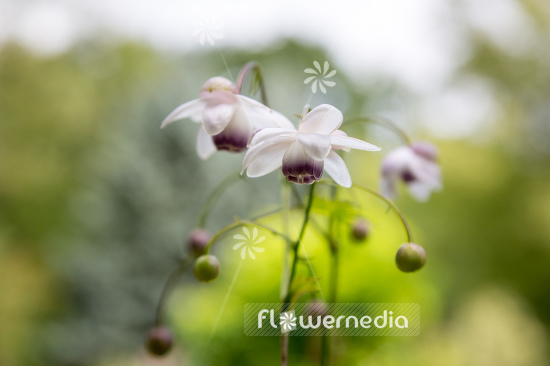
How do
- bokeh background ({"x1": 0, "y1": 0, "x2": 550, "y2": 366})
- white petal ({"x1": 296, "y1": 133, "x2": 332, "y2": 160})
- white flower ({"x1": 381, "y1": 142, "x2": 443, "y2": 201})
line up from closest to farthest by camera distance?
white petal ({"x1": 296, "y1": 133, "x2": 332, "y2": 160}) < white flower ({"x1": 381, "y1": 142, "x2": 443, "y2": 201}) < bokeh background ({"x1": 0, "y1": 0, "x2": 550, "y2": 366})

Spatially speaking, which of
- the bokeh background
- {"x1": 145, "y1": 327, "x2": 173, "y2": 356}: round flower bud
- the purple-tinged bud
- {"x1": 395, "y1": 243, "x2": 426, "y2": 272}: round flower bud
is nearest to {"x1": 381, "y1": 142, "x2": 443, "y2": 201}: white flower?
the purple-tinged bud

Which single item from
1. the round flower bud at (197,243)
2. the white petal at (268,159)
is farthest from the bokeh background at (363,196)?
the white petal at (268,159)

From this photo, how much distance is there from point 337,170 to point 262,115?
75mm

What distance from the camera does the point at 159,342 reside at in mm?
434

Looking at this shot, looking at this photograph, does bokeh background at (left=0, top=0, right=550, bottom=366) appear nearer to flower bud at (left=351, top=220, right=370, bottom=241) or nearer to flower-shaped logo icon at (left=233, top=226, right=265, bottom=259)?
flower bud at (left=351, top=220, right=370, bottom=241)

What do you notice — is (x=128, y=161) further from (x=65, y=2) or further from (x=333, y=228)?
(x=333, y=228)

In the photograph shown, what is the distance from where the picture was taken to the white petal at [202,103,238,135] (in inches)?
13.4

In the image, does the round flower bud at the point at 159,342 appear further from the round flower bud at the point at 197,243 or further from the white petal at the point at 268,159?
the white petal at the point at 268,159

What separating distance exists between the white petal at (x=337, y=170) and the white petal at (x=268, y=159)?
3cm

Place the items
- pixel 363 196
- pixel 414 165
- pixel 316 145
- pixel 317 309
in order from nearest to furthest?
pixel 316 145, pixel 317 309, pixel 414 165, pixel 363 196

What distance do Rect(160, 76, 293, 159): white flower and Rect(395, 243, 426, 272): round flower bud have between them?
5.7 inches

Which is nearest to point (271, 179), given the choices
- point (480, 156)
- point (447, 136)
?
point (447, 136)

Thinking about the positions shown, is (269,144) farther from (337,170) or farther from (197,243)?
(197,243)

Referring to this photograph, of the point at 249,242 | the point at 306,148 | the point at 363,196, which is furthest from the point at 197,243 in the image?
the point at 363,196
